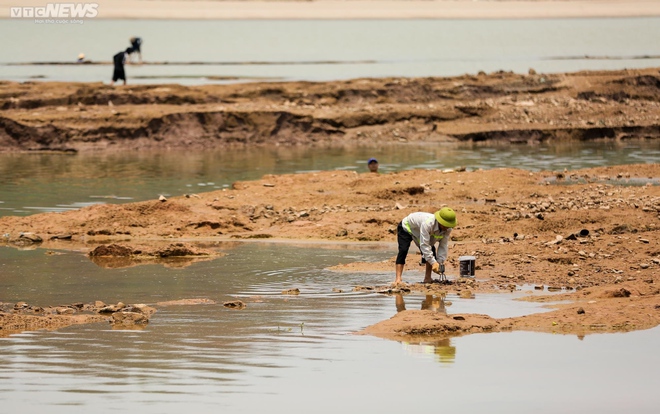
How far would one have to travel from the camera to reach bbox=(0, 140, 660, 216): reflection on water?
82.4ft

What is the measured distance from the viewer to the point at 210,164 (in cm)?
3105

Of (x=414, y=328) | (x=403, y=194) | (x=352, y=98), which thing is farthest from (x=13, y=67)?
(x=414, y=328)

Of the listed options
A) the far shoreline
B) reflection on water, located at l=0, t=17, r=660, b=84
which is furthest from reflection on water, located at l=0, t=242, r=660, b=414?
the far shoreline

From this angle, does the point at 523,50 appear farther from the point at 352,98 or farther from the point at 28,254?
the point at 28,254

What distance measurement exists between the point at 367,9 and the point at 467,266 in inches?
3431

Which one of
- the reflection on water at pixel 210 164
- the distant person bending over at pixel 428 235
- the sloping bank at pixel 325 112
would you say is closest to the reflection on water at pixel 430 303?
the distant person bending over at pixel 428 235

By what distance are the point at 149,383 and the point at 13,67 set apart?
139 ft

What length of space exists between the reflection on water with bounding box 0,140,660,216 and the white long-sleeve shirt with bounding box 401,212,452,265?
32.8 ft

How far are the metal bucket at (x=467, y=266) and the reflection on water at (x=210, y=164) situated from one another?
1000cm

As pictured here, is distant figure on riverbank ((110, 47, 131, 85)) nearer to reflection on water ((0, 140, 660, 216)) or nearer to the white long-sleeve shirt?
reflection on water ((0, 140, 660, 216))

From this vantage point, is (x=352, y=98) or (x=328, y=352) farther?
(x=352, y=98)

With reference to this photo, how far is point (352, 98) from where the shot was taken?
129 ft

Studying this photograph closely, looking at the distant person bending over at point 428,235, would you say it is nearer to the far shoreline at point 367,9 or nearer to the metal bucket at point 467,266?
the metal bucket at point 467,266

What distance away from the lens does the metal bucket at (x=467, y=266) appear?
15.1 metres
